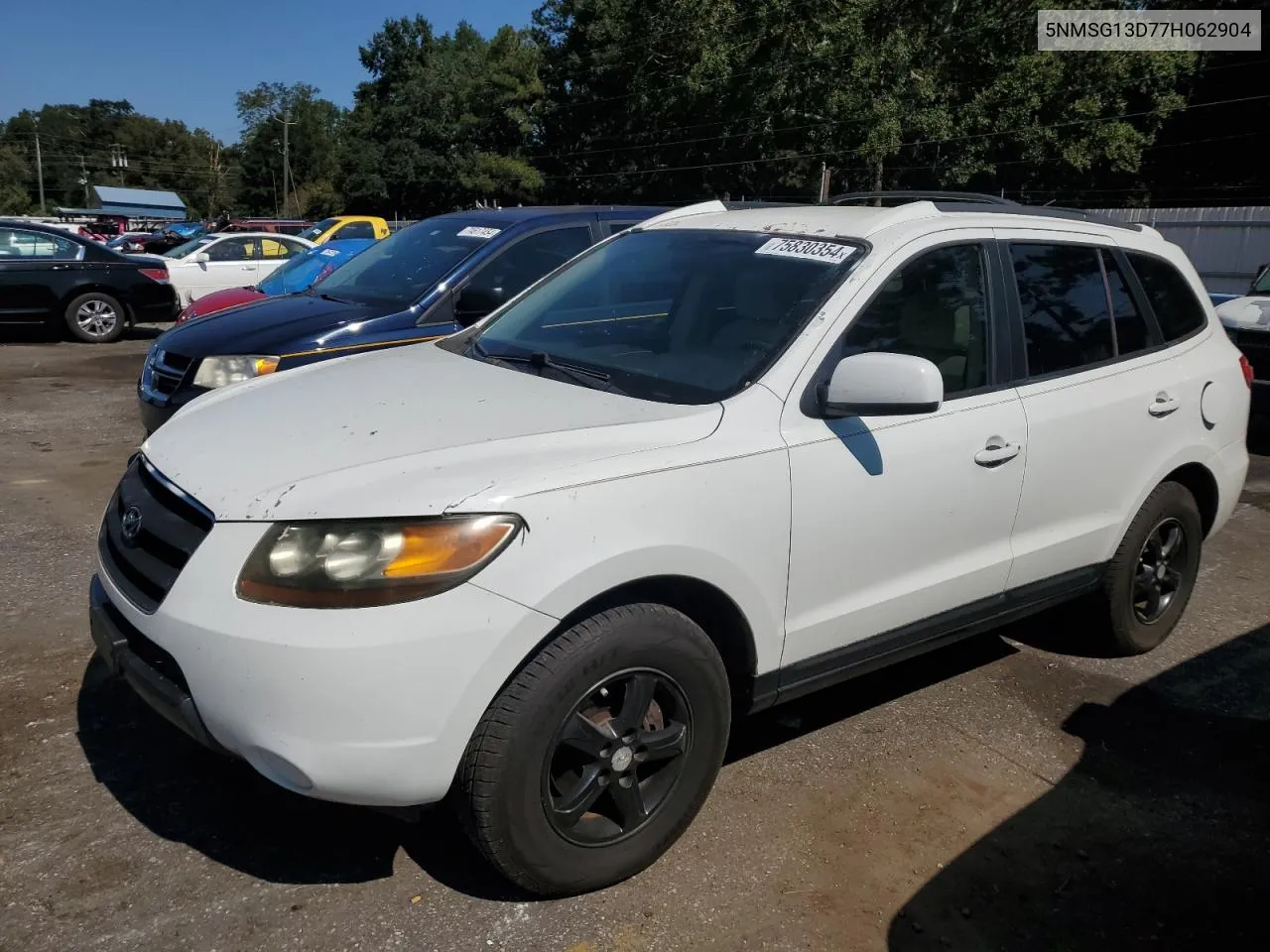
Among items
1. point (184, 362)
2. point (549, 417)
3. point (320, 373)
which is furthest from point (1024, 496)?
point (184, 362)

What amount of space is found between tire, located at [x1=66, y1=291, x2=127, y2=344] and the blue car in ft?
15.4

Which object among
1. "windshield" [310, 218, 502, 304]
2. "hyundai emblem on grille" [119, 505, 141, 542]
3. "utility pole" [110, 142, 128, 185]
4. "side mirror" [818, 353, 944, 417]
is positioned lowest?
"hyundai emblem on grille" [119, 505, 141, 542]

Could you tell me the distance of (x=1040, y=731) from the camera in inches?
151

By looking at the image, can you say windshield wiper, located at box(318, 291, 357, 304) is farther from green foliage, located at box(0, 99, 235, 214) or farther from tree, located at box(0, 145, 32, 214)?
green foliage, located at box(0, 99, 235, 214)

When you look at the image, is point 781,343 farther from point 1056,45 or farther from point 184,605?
point 1056,45

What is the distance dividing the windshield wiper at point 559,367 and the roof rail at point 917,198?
1.50 meters

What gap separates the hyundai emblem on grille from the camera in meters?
2.78

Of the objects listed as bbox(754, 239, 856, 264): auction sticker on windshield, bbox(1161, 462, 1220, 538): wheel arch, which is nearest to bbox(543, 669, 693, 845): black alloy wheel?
bbox(754, 239, 856, 264): auction sticker on windshield

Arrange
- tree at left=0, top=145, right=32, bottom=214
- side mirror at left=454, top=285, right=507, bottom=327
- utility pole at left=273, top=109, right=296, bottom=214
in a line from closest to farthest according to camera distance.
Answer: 1. side mirror at left=454, top=285, right=507, bottom=327
2. utility pole at left=273, top=109, right=296, bottom=214
3. tree at left=0, top=145, right=32, bottom=214

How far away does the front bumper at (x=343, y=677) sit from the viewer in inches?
90.4

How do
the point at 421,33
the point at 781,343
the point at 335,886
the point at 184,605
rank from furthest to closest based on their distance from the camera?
the point at 421,33, the point at 781,343, the point at 335,886, the point at 184,605

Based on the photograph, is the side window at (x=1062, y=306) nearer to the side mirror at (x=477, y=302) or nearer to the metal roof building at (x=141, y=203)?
the side mirror at (x=477, y=302)

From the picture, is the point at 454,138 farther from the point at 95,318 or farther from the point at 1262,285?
the point at 1262,285

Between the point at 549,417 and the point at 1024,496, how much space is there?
1.77m
